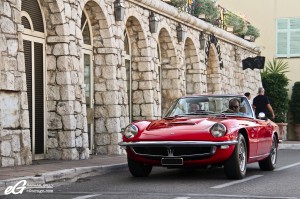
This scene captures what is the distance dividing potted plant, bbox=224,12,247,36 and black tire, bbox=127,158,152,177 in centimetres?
1708

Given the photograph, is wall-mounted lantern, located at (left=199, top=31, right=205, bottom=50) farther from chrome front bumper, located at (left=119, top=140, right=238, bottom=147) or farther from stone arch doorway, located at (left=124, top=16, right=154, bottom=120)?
chrome front bumper, located at (left=119, top=140, right=238, bottom=147)

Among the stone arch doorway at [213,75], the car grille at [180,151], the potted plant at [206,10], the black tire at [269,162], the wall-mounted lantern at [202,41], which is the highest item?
the potted plant at [206,10]

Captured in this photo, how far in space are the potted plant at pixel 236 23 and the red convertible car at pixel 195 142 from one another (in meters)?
16.4

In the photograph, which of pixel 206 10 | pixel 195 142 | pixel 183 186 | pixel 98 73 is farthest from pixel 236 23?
pixel 183 186

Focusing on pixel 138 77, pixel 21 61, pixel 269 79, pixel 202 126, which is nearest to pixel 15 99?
pixel 21 61

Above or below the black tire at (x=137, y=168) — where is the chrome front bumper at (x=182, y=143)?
above

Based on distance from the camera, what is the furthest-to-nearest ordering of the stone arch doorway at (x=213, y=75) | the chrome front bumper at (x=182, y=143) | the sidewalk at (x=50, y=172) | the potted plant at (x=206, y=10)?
the stone arch doorway at (x=213, y=75) < the potted plant at (x=206, y=10) < the chrome front bumper at (x=182, y=143) < the sidewalk at (x=50, y=172)

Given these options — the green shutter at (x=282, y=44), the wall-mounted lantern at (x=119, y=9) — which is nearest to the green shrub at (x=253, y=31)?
the green shutter at (x=282, y=44)

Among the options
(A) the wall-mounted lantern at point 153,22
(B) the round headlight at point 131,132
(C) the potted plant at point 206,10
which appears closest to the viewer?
(B) the round headlight at point 131,132

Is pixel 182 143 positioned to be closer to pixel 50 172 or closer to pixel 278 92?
pixel 50 172

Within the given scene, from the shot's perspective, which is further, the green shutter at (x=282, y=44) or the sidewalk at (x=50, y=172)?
the green shutter at (x=282, y=44)

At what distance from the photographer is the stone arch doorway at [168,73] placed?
21.3m

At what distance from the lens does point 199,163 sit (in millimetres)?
10406

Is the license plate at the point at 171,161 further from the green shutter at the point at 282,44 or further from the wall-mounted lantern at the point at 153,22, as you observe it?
the green shutter at the point at 282,44
